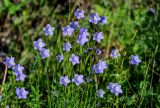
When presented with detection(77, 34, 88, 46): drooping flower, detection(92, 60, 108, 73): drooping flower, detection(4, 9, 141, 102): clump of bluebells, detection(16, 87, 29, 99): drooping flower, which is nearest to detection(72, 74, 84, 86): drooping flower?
detection(4, 9, 141, 102): clump of bluebells

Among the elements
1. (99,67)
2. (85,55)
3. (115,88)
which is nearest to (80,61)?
(85,55)

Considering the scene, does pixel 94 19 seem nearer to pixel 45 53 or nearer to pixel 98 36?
pixel 98 36

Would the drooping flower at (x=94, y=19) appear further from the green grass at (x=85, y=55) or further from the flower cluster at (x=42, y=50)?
the flower cluster at (x=42, y=50)

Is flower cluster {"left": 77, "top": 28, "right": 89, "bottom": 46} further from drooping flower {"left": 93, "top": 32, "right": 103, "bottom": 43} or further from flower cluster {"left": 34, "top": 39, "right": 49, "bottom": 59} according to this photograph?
flower cluster {"left": 34, "top": 39, "right": 49, "bottom": 59}

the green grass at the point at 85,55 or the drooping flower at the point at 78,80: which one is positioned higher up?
the green grass at the point at 85,55

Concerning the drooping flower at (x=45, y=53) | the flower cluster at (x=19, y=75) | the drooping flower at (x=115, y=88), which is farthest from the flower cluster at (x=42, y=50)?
the drooping flower at (x=115, y=88)

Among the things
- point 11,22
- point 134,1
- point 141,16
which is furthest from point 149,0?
point 11,22

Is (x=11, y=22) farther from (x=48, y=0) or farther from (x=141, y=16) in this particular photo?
(x=141, y=16)

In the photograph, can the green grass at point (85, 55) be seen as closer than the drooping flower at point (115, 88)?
No
